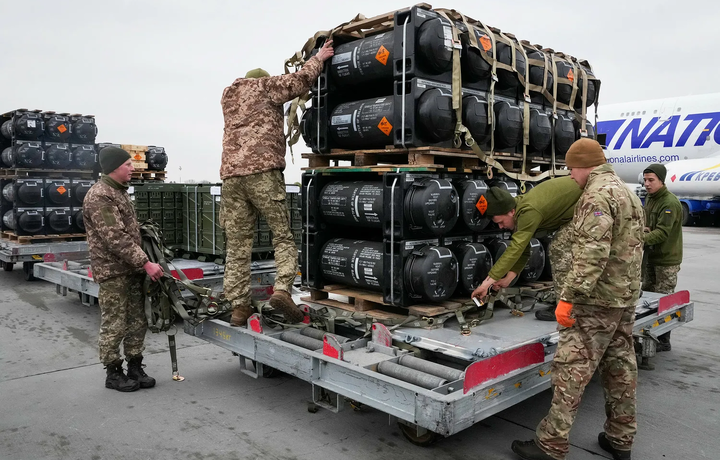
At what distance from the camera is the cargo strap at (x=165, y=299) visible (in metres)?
5.23

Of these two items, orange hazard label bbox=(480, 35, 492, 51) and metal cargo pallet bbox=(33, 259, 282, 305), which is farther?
metal cargo pallet bbox=(33, 259, 282, 305)

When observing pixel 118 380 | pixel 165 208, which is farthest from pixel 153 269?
pixel 165 208

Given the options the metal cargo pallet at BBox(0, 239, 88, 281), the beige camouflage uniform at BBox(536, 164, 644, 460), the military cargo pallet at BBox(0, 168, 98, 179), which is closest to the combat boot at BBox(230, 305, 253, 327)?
the beige camouflage uniform at BBox(536, 164, 644, 460)

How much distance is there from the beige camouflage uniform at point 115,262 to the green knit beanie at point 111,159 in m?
0.10

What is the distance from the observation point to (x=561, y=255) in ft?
17.1

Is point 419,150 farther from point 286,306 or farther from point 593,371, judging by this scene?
point 593,371

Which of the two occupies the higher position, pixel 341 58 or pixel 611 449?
pixel 341 58

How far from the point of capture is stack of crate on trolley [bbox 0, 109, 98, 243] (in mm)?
11070

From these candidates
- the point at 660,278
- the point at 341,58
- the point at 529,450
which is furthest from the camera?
the point at 660,278

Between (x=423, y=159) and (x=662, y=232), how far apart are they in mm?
3232

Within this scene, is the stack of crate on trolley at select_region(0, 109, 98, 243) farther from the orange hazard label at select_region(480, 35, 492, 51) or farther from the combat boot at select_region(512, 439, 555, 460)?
the combat boot at select_region(512, 439, 555, 460)

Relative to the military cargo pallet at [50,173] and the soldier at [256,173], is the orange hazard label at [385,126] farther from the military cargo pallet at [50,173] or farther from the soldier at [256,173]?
the military cargo pallet at [50,173]

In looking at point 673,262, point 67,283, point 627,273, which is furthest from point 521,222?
point 67,283

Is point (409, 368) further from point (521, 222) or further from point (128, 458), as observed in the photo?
point (128, 458)
